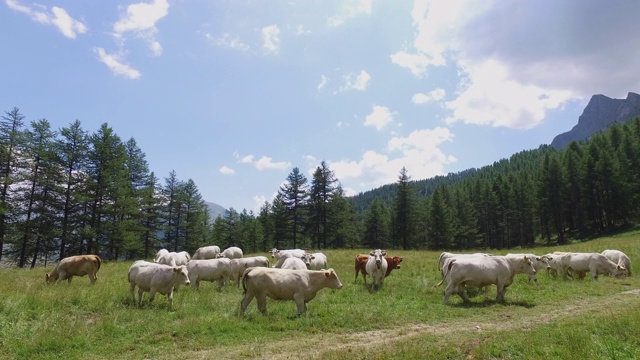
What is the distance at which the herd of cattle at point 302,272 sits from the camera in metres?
12.7

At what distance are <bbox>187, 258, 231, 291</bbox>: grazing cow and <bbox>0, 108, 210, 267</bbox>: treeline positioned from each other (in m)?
26.0

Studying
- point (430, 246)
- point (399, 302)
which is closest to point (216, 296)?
point (399, 302)

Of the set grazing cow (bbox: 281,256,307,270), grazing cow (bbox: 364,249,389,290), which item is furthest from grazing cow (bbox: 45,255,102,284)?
grazing cow (bbox: 364,249,389,290)

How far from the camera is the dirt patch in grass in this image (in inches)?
339

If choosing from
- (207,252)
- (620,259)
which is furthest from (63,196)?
(620,259)

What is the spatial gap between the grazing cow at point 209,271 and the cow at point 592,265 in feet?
65.5

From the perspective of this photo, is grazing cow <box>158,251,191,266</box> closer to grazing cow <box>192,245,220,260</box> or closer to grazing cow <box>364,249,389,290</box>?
grazing cow <box>192,245,220,260</box>

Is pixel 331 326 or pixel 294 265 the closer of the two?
pixel 331 326

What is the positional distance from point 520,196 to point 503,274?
74.8m

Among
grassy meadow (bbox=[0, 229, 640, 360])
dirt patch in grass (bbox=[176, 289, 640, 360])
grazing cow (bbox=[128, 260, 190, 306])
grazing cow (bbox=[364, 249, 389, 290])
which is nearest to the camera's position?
grassy meadow (bbox=[0, 229, 640, 360])

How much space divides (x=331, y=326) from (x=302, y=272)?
283 centimetres

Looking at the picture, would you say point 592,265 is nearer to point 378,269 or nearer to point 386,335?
point 378,269

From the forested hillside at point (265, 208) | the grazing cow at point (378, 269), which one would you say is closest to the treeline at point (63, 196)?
the forested hillside at point (265, 208)

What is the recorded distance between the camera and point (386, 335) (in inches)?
409
